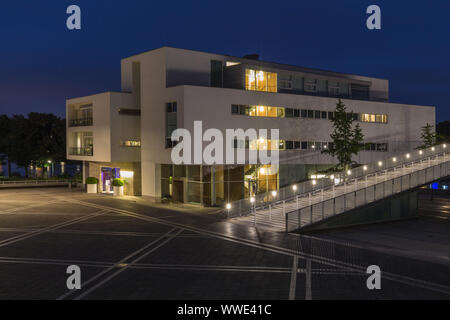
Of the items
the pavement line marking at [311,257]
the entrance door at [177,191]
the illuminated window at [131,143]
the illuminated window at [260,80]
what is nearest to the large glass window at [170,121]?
the entrance door at [177,191]

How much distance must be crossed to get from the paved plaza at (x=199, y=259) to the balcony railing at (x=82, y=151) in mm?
13842

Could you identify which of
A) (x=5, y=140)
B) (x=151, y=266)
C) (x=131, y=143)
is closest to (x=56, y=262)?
(x=151, y=266)

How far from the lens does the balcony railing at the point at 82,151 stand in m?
42.5

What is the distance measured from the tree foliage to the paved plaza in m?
34.9

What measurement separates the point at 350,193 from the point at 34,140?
2033 inches

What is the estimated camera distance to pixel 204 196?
33.9 metres

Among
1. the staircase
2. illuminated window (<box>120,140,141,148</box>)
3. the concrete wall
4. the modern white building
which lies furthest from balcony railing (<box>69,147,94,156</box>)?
the staircase

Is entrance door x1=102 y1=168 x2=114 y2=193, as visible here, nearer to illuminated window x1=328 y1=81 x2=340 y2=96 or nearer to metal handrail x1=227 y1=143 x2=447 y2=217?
metal handrail x1=227 y1=143 x2=447 y2=217

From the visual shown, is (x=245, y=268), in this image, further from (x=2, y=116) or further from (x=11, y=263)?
(x=2, y=116)

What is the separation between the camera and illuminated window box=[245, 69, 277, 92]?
3706 centimetres

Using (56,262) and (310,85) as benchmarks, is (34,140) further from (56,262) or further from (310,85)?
(56,262)

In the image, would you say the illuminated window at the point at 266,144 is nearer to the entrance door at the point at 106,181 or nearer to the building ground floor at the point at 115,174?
the building ground floor at the point at 115,174
